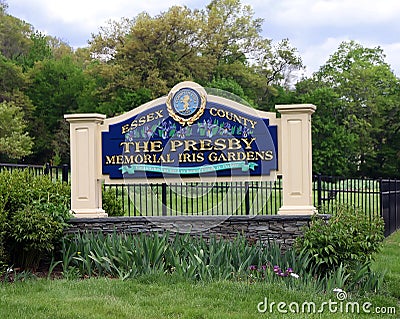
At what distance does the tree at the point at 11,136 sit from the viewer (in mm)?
36281

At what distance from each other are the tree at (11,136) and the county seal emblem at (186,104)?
2868cm

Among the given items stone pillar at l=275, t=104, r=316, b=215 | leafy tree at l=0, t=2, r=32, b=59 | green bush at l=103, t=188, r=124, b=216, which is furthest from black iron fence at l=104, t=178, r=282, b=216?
leafy tree at l=0, t=2, r=32, b=59

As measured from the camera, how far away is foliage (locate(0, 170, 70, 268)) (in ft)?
26.0

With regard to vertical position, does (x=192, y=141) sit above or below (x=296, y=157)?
above

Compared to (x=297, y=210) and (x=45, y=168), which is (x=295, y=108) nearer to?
(x=297, y=210)

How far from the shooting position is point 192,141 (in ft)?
30.1

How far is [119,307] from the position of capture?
6082mm

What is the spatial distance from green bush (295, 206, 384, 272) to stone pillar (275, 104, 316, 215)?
32.1 inches

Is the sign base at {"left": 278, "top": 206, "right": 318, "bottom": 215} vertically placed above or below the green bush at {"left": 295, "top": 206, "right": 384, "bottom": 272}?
above

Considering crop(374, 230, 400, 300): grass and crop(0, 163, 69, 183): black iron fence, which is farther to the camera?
crop(0, 163, 69, 183): black iron fence

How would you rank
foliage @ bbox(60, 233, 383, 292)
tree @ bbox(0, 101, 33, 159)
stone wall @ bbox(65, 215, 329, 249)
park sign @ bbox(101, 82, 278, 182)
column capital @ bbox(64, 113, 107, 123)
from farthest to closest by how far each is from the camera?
tree @ bbox(0, 101, 33, 159) → column capital @ bbox(64, 113, 107, 123) → park sign @ bbox(101, 82, 278, 182) → stone wall @ bbox(65, 215, 329, 249) → foliage @ bbox(60, 233, 383, 292)

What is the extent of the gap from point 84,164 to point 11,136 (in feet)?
98.0

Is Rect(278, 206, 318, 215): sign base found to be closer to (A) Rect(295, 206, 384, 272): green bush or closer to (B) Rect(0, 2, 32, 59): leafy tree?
(A) Rect(295, 206, 384, 272): green bush

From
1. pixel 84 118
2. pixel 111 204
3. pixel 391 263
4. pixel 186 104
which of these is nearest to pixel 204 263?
pixel 186 104
